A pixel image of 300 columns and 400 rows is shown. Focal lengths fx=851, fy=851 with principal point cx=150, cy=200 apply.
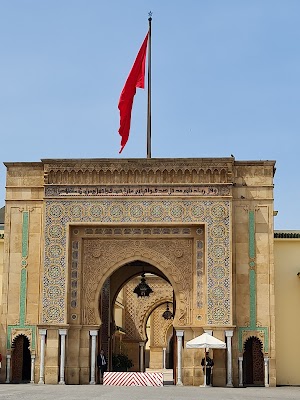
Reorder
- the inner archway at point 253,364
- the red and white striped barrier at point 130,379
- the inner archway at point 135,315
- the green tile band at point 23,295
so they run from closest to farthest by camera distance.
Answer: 1. the red and white striped barrier at point 130,379
2. the green tile band at point 23,295
3. the inner archway at point 253,364
4. the inner archway at point 135,315

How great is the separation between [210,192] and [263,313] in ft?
10.9

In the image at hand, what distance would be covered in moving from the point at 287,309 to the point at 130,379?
4655 millimetres

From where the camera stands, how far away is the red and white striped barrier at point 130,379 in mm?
20703

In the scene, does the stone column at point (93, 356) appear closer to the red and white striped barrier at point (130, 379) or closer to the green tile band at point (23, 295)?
the red and white striped barrier at point (130, 379)

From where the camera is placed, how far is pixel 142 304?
3834 centimetres

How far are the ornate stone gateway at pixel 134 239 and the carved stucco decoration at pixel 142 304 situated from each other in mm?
16248

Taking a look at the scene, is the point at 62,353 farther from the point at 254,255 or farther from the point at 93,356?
the point at 254,255

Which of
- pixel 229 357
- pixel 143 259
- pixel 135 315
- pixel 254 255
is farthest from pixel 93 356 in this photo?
pixel 135 315

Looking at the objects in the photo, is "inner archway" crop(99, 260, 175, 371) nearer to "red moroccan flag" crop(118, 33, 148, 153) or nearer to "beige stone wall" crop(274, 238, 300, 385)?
"red moroccan flag" crop(118, 33, 148, 153)

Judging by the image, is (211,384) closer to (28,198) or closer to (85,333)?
(85,333)

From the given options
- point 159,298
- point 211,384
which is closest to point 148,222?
point 211,384

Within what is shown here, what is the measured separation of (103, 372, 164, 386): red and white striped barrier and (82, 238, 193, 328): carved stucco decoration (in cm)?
153

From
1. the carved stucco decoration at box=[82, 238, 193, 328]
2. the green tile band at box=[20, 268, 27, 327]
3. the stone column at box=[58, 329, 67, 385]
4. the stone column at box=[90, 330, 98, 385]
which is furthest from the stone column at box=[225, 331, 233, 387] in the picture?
the green tile band at box=[20, 268, 27, 327]

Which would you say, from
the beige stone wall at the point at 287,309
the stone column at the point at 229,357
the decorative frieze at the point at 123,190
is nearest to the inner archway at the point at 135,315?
the beige stone wall at the point at 287,309
